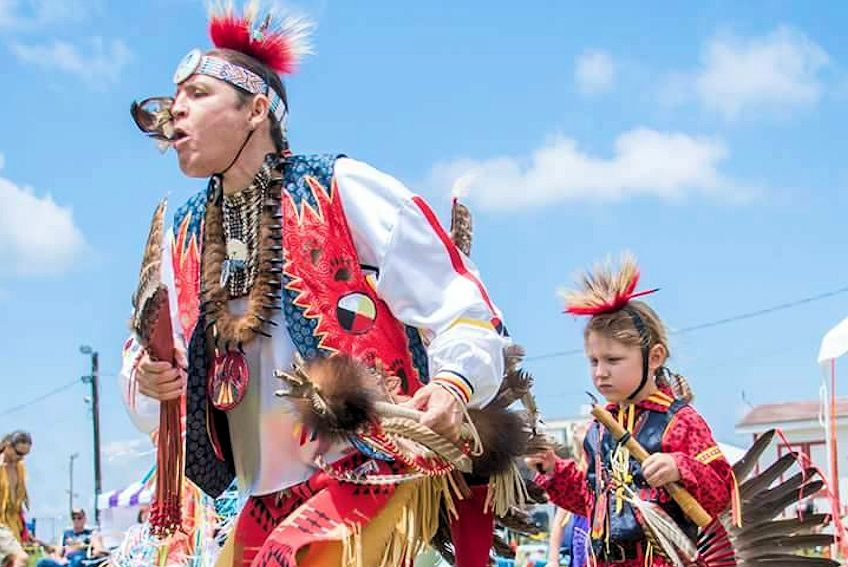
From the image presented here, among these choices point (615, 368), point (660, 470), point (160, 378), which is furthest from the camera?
point (615, 368)

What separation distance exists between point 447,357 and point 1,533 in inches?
306

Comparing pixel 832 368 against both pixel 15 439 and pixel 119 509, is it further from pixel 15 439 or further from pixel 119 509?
pixel 119 509

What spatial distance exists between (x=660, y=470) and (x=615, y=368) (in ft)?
1.61

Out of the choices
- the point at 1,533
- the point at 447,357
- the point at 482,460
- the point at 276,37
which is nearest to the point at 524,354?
the point at 482,460

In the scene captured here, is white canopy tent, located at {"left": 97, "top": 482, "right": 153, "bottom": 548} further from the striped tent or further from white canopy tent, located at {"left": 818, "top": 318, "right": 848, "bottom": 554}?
white canopy tent, located at {"left": 818, "top": 318, "right": 848, "bottom": 554}

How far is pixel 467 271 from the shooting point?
2.88 meters

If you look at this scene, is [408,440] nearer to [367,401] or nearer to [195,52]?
[367,401]

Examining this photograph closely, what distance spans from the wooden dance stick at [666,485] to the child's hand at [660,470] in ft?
0.17

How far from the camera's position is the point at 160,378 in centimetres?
305

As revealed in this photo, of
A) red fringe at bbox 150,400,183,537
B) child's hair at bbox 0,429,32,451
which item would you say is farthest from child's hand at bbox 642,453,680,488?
child's hair at bbox 0,429,32,451

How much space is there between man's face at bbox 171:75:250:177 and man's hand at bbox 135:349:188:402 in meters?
0.45

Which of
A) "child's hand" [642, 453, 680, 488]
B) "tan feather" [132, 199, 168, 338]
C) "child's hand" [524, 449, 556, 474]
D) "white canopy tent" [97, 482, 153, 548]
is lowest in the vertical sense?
"child's hand" [642, 453, 680, 488]

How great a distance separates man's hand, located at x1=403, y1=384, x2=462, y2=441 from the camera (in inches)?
Result: 102

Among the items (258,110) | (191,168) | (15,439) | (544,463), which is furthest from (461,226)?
(15,439)
